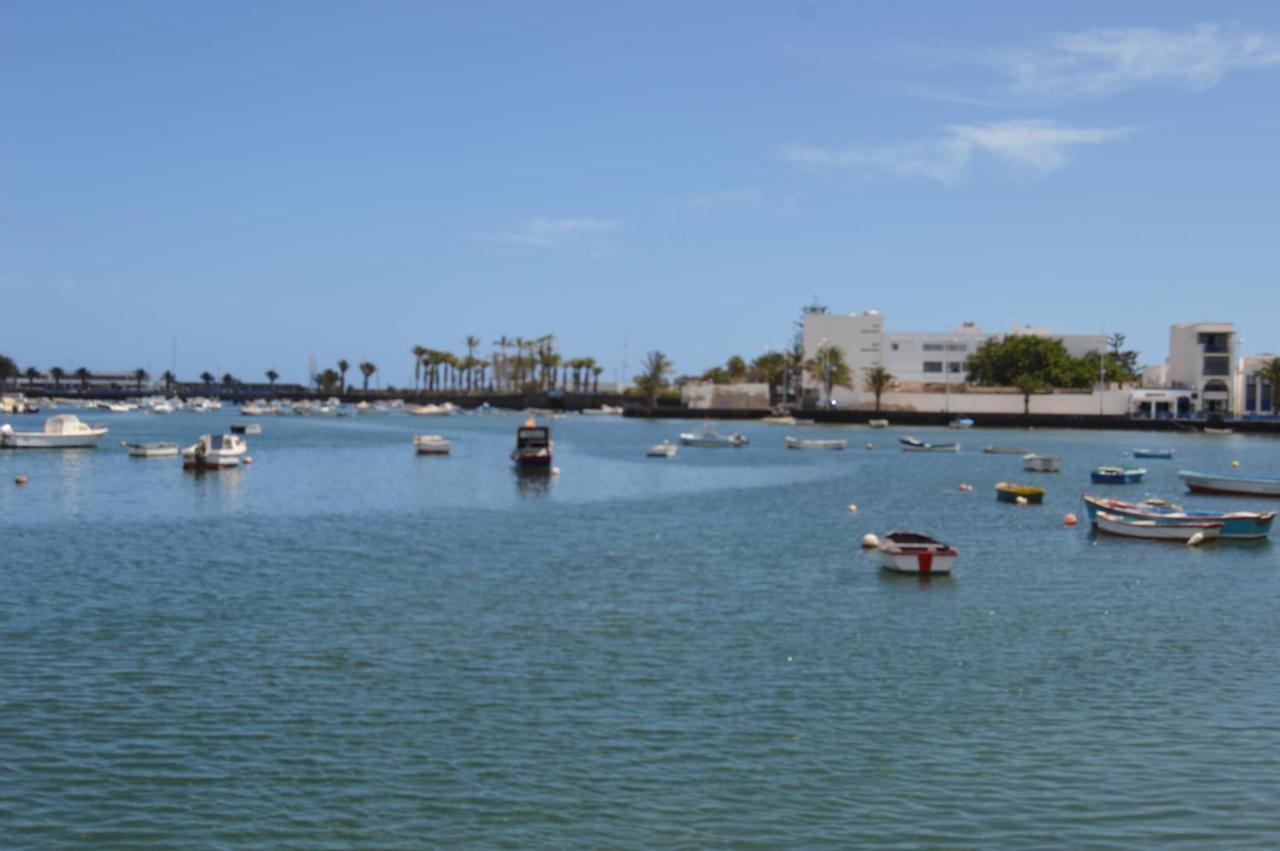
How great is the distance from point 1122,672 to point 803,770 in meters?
10.5

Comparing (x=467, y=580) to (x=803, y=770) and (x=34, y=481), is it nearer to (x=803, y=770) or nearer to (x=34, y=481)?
(x=803, y=770)

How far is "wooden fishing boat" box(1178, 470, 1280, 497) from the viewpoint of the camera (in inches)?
2899

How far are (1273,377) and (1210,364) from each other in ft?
29.2

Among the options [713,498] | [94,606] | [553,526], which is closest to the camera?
[94,606]

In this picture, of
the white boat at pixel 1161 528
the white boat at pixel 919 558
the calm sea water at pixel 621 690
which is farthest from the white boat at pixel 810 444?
the white boat at pixel 919 558

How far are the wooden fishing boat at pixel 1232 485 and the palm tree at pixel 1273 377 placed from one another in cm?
12053

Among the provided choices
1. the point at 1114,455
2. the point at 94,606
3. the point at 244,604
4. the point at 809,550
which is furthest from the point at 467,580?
the point at 1114,455

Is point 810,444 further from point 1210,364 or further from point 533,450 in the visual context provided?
point 1210,364

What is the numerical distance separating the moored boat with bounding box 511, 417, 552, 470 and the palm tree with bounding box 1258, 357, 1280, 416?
137m

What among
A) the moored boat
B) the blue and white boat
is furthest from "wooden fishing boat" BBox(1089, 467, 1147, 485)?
the moored boat

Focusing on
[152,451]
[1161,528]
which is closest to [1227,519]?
[1161,528]

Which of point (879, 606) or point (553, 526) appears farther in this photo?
point (553, 526)

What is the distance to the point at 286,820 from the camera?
17188mm

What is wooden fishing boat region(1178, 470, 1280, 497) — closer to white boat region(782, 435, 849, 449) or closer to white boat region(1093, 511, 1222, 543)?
white boat region(1093, 511, 1222, 543)
